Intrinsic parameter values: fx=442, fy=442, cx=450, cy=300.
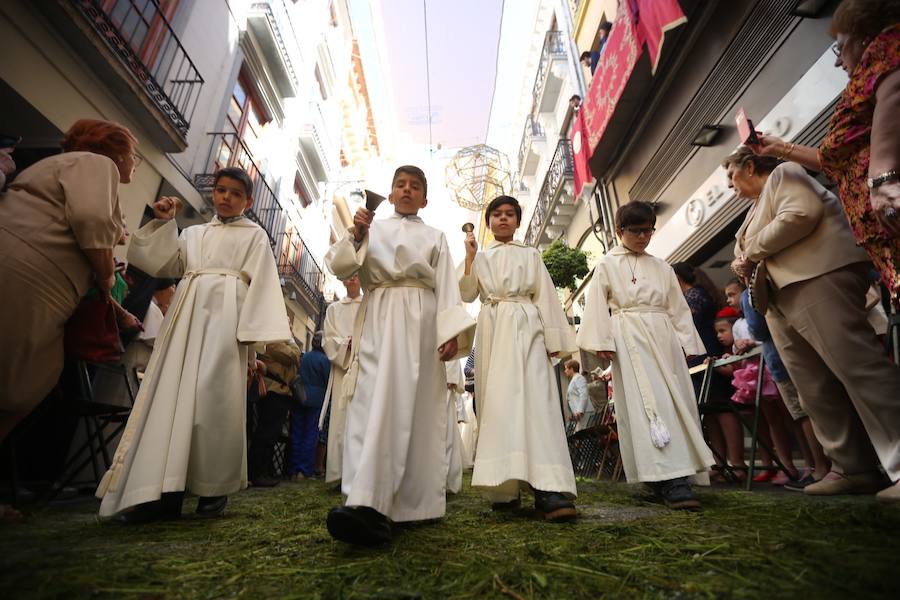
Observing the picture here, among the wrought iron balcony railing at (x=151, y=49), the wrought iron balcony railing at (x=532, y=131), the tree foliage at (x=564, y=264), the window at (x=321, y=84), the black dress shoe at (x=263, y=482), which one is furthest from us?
the window at (x=321, y=84)

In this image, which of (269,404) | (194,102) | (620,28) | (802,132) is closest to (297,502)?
(269,404)

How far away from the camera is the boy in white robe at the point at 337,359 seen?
4223mm

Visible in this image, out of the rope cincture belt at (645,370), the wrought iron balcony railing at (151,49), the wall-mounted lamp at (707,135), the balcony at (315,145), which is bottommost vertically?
the rope cincture belt at (645,370)

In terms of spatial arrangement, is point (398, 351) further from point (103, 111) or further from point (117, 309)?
point (103, 111)

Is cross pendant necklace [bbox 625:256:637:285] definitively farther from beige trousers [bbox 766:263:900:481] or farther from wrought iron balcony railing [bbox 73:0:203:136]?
wrought iron balcony railing [bbox 73:0:203:136]

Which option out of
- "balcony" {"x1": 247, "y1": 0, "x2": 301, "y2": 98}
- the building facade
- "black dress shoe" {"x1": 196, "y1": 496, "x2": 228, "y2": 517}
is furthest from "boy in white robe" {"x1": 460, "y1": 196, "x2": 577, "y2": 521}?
"balcony" {"x1": 247, "y1": 0, "x2": 301, "y2": 98}

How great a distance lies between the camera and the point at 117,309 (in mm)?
2965

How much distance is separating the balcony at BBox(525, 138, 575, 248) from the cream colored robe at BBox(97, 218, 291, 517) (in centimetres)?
1043

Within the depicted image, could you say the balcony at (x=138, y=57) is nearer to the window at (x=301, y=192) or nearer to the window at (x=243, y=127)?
the window at (x=243, y=127)

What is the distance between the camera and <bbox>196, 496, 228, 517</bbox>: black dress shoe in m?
2.43

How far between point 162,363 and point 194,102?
6.43 meters

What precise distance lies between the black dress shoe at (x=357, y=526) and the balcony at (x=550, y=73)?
13.2 meters

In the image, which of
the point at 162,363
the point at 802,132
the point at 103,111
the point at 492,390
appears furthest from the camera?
the point at 103,111

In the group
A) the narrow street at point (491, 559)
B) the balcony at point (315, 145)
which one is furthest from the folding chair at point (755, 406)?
the balcony at point (315, 145)
